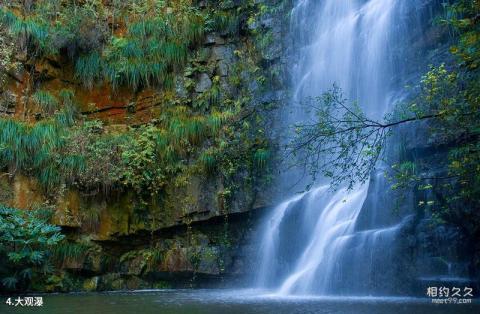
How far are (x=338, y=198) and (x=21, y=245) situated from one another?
5.51 m

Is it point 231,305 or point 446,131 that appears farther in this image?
point 231,305

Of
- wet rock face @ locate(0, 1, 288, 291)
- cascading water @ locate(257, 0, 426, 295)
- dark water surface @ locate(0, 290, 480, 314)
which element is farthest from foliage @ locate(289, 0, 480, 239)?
wet rock face @ locate(0, 1, 288, 291)

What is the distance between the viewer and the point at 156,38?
1171cm

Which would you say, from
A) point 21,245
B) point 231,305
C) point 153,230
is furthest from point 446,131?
point 21,245

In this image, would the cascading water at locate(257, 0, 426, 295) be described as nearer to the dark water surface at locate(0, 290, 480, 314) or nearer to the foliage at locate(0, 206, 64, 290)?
the dark water surface at locate(0, 290, 480, 314)

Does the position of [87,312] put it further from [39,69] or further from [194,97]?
[39,69]

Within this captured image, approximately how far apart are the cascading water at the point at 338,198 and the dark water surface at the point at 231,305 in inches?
22.0

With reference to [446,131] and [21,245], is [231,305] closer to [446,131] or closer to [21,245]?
[446,131]

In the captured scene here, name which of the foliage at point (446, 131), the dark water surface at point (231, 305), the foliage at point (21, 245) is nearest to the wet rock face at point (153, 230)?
the foliage at point (21, 245)

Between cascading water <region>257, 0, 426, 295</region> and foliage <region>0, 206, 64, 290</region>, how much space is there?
3839 mm

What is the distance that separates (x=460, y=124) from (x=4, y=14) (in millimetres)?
9670

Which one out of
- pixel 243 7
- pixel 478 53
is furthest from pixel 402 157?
pixel 243 7

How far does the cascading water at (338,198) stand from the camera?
7762 mm

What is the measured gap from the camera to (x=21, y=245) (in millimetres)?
9094
